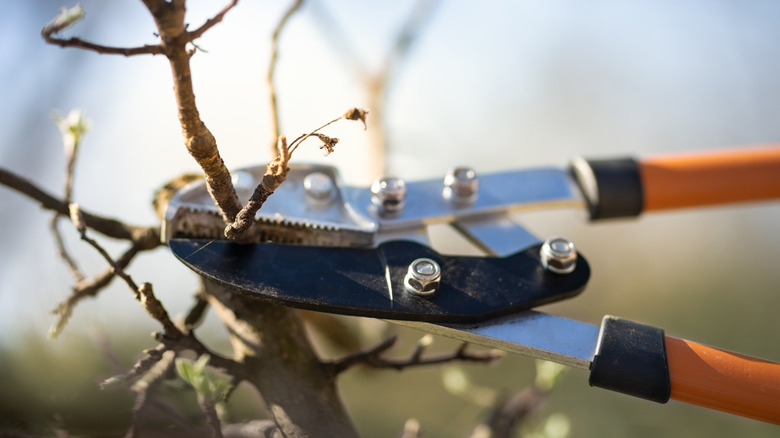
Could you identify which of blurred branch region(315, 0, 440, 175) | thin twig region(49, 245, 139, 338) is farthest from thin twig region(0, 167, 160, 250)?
blurred branch region(315, 0, 440, 175)

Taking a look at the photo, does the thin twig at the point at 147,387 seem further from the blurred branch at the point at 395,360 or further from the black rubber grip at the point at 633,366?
the black rubber grip at the point at 633,366

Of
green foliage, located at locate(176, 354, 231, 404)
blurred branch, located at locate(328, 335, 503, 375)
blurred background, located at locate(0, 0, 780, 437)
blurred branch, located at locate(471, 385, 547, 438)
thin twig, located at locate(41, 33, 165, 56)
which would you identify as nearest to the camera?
thin twig, located at locate(41, 33, 165, 56)

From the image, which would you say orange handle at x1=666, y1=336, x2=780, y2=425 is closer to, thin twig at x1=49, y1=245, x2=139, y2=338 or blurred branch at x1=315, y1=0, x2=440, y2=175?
thin twig at x1=49, y1=245, x2=139, y2=338

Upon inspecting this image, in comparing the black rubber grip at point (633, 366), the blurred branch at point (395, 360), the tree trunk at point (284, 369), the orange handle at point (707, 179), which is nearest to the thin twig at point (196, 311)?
the tree trunk at point (284, 369)

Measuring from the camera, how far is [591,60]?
5.36 feet

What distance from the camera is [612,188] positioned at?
953mm

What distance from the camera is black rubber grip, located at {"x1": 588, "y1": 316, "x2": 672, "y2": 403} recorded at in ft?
2.25

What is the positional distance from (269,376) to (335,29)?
962 mm

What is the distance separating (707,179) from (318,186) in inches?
21.0

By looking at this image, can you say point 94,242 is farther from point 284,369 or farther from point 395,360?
point 395,360

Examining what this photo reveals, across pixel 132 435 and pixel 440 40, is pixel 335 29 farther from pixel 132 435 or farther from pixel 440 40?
pixel 132 435

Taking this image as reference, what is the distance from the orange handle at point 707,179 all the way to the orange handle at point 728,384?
304 millimetres

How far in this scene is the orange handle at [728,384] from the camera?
0.68 meters

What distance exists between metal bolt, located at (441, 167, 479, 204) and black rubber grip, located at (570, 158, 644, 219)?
19cm
